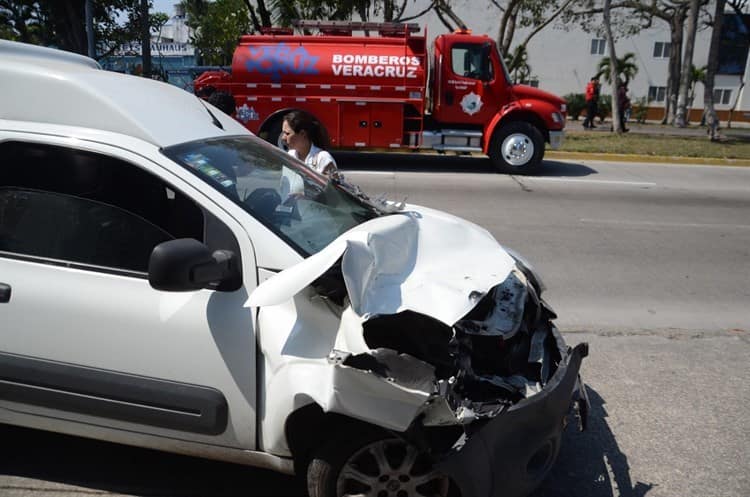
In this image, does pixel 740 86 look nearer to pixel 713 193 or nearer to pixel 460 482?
pixel 713 193

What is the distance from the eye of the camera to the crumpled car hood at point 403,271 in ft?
7.14

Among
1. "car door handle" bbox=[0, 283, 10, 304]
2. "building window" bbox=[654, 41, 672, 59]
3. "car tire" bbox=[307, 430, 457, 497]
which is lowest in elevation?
"car tire" bbox=[307, 430, 457, 497]

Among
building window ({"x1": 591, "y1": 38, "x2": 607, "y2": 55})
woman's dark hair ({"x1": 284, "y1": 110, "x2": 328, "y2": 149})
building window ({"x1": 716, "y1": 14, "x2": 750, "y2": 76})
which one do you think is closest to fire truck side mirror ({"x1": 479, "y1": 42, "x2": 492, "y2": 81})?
woman's dark hair ({"x1": 284, "y1": 110, "x2": 328, "y2": 149})

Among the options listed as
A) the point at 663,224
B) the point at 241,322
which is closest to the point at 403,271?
the point at 241,322

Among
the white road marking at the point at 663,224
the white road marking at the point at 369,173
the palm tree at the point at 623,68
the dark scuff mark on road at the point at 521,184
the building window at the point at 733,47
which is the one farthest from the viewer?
the building window at the point at 733,47

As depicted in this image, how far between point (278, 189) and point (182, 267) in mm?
909

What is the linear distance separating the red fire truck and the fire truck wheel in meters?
0.02

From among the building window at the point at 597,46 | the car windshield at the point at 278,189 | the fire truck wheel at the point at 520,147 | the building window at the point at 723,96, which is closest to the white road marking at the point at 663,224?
the fire truck wheel at the point at 520,147

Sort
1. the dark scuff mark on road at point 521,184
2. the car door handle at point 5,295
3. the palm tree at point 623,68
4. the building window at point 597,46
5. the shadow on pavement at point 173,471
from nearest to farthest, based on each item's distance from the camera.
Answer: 1. the car door handle at point 5,295
2. the shadow on pavement at point 173,471
3. the dark scuff mark on road at point 521,184
4. the palm tree at point 623,68
5. the building window at point 597,46

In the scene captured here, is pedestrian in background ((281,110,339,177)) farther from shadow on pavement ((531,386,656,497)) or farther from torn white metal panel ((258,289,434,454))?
shadow on pavement ((531,386,656,497))

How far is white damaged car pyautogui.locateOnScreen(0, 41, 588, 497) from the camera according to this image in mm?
2201

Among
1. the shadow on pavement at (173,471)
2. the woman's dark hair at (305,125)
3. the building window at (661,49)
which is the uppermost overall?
the building window at (661,49)

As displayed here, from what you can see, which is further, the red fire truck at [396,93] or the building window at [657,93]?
the building window at [657,93]

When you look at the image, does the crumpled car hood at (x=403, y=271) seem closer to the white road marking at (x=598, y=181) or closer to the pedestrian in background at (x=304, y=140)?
the pedestrian in background at (x=304, y=140)
